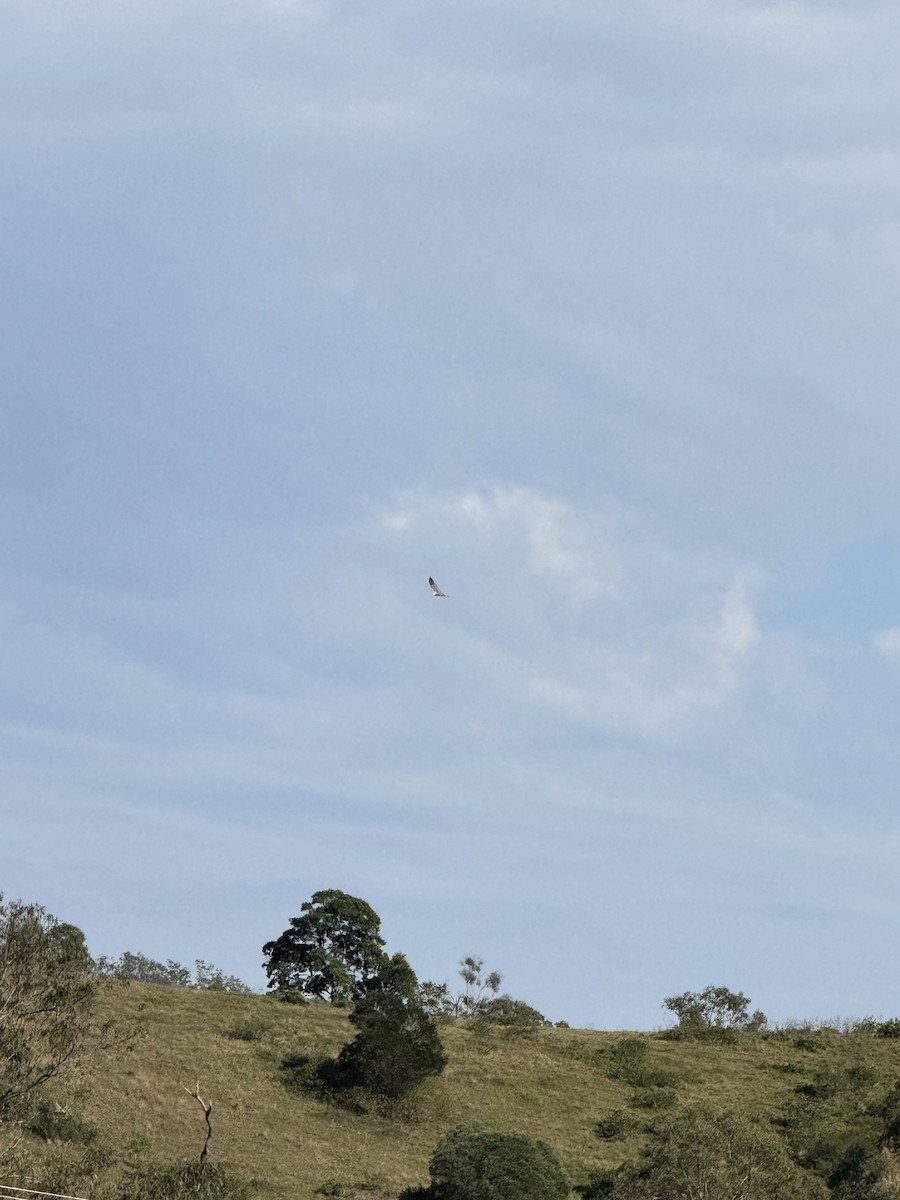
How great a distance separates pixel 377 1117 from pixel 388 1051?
3253mm

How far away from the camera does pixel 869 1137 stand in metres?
54.0

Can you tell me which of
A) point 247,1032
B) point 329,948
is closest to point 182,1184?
point 247,1032

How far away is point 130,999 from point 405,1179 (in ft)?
86.4

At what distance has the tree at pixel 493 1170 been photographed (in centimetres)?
4322

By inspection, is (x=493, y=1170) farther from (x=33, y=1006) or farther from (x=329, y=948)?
(x=329, y=948)

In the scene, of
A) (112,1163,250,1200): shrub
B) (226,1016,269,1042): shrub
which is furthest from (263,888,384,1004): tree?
(112,1163,250,1200): shrub

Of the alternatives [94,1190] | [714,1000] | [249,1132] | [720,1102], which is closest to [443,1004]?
[714,1000]

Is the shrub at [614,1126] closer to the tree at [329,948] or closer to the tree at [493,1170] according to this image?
the tree at [493,1170]

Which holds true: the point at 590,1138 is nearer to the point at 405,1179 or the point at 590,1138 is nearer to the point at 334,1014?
the point at 405,1179

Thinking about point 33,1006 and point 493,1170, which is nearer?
point 33,1006

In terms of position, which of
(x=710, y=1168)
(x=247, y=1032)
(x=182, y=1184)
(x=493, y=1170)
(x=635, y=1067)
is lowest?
(x=182, y=1184)

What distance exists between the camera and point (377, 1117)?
2202 inches

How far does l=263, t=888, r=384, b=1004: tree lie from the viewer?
92.6 meters

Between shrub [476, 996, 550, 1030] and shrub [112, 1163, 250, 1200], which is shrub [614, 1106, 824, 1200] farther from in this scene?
shrub [476, 996, 550, 1030]
